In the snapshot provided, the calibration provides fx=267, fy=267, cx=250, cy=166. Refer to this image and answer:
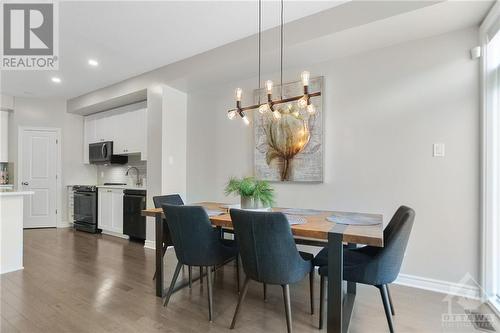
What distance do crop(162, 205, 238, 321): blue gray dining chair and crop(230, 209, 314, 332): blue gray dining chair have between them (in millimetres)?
372

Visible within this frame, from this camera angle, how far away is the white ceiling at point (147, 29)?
8.23ft

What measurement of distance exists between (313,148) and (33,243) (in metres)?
4.66

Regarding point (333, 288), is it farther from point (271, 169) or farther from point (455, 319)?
point (271, 169)

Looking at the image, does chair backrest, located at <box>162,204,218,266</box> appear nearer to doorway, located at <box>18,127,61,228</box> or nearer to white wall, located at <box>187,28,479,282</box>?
white wall, located at <box>187,28,479,282</box>

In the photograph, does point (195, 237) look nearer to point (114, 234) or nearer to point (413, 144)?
point (413, 144)

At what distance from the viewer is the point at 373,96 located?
114 inches

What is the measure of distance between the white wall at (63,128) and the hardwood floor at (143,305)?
294 cm

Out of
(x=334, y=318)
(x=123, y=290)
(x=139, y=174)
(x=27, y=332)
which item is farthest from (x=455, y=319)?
(x=139, y=174)

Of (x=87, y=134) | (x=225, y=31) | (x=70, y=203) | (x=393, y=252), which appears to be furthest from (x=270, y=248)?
(x=87, y=134)

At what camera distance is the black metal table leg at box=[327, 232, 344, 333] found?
170 centimetres

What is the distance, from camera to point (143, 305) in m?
2.27

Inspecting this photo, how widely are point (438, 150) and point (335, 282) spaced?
1774mm
